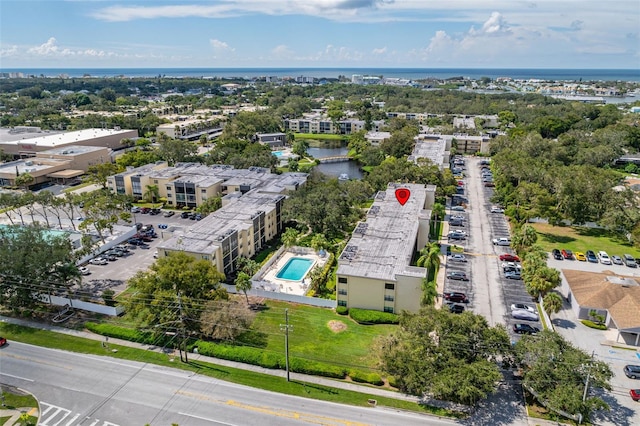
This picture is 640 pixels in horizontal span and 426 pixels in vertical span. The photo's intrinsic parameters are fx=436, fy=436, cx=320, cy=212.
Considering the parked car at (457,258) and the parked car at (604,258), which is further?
the parked car at (457,258)

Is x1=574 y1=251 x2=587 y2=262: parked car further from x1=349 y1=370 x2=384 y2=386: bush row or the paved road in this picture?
x1=349 y1=370 x2=384 y2=386: bush row

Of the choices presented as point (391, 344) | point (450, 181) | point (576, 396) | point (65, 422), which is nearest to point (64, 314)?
point (65, 422)

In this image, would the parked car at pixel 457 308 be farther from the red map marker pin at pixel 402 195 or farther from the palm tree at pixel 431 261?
the red map marker pin at pixel 402 195

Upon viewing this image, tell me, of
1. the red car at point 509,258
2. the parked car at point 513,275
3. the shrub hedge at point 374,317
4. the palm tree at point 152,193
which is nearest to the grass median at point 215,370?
the shrub hedge at point 374,317

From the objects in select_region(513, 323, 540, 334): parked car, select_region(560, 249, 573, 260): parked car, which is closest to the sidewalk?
select_region(513, 323, 540, 334): parked car

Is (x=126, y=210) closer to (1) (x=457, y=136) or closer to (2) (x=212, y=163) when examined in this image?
(2) (x=212, y=163)
